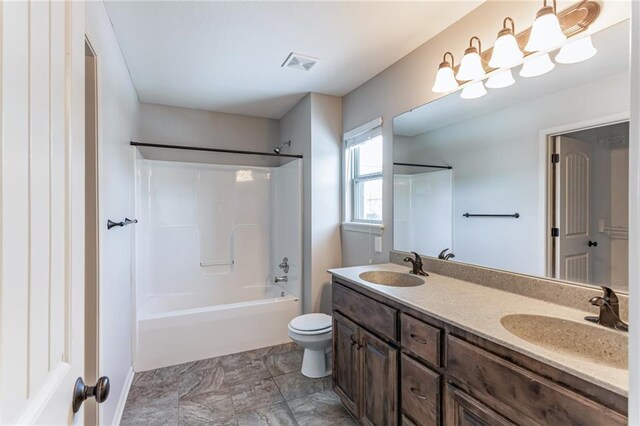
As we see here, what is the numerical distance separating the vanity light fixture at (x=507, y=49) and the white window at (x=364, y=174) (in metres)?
1.05

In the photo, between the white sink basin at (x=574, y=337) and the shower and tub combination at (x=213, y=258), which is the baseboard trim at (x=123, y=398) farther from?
the white sink basin at (x=574, y=337)

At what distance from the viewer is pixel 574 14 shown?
4.21 ft

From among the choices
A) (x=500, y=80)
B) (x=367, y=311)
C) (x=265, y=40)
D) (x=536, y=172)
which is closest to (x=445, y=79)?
(x=500, y=80)

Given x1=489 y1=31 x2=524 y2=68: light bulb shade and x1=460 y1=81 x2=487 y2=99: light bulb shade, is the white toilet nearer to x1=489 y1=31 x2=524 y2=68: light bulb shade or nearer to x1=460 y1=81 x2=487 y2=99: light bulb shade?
x1=460 y1=81 x2=487 y2=99: light bulb shade

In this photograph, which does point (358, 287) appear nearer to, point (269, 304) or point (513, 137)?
point (513, 137)

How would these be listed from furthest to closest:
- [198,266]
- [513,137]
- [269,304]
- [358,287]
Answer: [198,266]
[269,304]
[358,287]
[513,137]

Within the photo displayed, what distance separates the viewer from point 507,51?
1.44 meters

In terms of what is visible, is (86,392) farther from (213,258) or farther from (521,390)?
(213,258)

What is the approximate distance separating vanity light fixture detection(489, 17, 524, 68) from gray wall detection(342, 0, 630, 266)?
11 cm

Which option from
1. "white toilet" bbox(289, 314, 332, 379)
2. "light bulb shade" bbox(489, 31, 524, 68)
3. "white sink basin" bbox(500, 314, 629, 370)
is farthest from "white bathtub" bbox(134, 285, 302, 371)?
"light bulb shade" bbox(489, 31, 524, 68)

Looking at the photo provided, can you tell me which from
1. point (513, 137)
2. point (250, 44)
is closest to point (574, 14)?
point (513, 137)

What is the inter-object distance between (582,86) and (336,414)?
2.16m

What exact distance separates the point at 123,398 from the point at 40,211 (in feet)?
6.97

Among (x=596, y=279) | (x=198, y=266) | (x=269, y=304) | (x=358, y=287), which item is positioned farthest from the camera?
(x=198, y=266)
